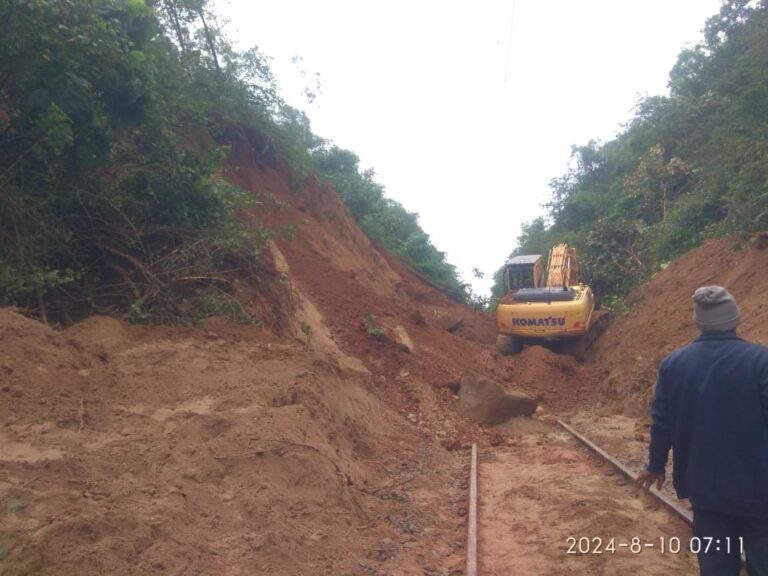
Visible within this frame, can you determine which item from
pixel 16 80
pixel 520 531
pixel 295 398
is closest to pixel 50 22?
pixel 16 80

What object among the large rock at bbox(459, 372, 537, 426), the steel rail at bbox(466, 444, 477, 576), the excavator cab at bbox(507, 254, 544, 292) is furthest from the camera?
the excavator cab at bbox(507, 254, 544, 292)

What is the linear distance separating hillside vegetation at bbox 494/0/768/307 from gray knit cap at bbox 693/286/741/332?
46.0ft

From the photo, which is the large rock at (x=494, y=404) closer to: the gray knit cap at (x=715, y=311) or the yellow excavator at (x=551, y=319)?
the yellow excavator at (x=551, y=319)

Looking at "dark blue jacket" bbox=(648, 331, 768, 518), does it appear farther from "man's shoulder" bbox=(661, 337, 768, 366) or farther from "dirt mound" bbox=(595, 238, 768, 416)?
"dirt mound" bbox=(595, 238, 768, 416)

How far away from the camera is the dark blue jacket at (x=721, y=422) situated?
3.39 metres

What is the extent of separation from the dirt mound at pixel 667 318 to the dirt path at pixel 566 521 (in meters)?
4.50

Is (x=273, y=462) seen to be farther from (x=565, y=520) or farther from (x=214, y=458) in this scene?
(x=565, y=520)

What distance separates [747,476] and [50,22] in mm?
9162

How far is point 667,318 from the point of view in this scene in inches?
661

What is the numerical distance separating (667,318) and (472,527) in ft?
39.6

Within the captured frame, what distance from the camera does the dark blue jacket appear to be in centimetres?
339

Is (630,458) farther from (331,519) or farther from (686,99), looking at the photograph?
(686,99)

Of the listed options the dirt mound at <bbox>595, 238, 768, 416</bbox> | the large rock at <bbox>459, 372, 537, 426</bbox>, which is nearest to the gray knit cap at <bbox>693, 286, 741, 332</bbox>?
the dirt mound at <bbox>595, 238, 768, 416</bbox>
